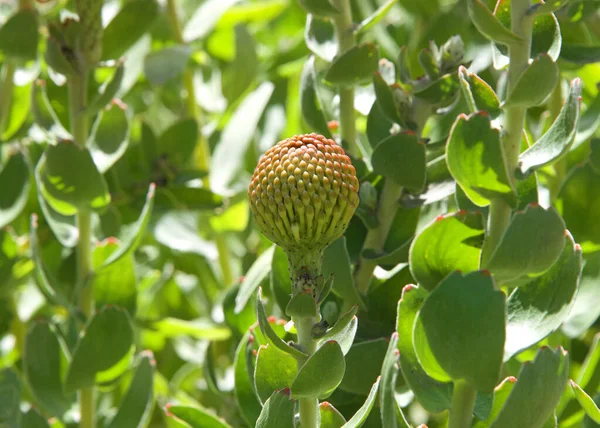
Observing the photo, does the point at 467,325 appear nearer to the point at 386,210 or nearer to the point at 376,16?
the point at 386,210

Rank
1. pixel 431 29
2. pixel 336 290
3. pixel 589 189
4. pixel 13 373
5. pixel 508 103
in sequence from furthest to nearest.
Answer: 1. pixel 431 29
2. pixel 13 373
3. pixel 589 189
4. pixel 336 290
5. pixel 508 103

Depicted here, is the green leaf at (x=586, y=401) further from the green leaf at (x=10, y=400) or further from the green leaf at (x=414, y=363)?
the green leaf at (x=10, y=400)

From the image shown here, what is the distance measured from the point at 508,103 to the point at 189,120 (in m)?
0.63

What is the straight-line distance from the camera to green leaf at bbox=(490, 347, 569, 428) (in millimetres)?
550

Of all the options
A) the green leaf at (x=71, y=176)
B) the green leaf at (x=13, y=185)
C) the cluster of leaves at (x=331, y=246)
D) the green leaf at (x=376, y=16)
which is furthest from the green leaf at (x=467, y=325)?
the green leaf at (x=13, y=185)

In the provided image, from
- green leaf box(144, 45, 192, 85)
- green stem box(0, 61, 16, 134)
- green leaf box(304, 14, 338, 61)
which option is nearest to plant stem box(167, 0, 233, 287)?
green leaf box(144, 45, 192, 85)

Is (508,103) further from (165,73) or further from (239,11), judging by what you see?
(239,11)

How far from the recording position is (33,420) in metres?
0.83

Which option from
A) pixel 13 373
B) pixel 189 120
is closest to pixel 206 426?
pixel 13 373

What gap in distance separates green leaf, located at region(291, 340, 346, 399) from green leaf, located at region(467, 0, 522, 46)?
22cm

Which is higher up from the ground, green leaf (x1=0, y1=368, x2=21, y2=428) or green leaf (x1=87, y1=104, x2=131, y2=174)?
green leaf (x1=87, y1=104, x2=131, y2=174)

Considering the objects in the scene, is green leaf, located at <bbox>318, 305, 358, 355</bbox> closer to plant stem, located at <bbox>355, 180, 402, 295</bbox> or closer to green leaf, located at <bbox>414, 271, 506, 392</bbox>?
green leaf, located at <bbox>414, 271, 506, 392</bbox>

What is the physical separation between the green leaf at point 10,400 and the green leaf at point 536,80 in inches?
23.8

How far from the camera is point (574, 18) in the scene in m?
0.84
